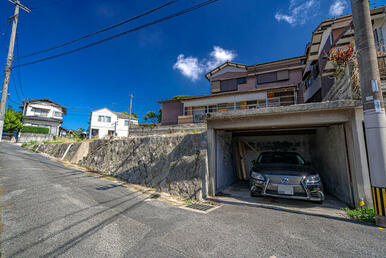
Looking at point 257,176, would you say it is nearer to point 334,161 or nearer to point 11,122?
point 334,161

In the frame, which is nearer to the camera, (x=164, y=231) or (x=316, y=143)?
Answer: (x=164, y=231)

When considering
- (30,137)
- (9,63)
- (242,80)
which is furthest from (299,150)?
(30,137)

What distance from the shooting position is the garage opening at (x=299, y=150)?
494cm

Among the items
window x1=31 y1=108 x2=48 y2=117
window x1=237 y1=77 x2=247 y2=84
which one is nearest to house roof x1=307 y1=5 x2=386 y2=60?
window x1=237 y1=77 x2=247 y2=84

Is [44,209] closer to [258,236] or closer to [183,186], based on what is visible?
[183,186]

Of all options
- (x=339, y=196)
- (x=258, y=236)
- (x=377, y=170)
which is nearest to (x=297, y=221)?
(x=258, y=236)

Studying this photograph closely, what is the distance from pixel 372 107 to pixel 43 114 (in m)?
43.2

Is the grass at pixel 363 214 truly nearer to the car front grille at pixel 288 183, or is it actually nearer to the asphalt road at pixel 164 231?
the asphalt road at pixel 164 231

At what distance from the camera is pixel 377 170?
131 inches

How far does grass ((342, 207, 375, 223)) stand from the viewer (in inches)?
139

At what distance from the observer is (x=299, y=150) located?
8.68 metres

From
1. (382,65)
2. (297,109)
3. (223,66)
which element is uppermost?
(223,66)

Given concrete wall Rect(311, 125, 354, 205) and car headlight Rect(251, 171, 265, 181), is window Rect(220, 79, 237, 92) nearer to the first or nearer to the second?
concrete wall Rect(311, 125, 354, 205)

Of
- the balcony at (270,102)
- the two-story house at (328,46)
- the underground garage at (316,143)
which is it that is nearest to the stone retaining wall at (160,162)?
the underground garage at (316,143)
